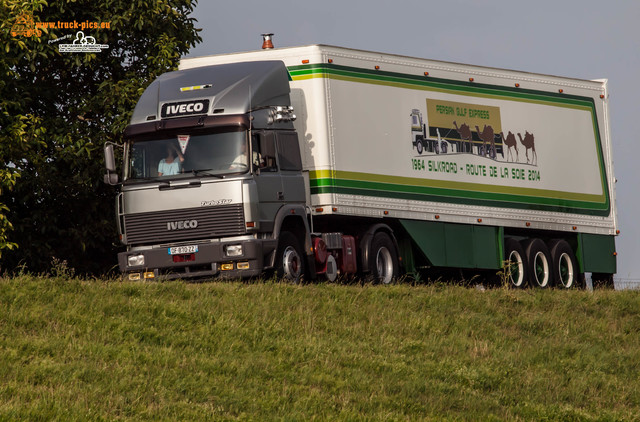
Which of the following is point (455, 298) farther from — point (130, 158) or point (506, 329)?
point (130, 158)

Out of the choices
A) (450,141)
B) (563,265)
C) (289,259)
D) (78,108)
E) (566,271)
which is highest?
(78,108)

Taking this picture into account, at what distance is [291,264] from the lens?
20.9 metres

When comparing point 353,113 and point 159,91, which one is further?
point 353,113

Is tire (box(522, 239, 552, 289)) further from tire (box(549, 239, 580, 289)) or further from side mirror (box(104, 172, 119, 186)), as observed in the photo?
side mirror (box(104, 172, 119, 186))

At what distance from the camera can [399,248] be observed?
24.6 metres

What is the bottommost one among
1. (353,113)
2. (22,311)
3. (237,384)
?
(237,384)

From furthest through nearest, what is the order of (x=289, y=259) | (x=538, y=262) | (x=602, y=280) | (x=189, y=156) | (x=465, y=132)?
(x=602, y=280) → (x=538, y=262) → (x=465, y=132) → (x=289, y=259) → (x=189, y=156)

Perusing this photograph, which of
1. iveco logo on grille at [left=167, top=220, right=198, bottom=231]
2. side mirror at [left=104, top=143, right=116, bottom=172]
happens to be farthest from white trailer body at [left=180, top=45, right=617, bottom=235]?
side mirror at [left=104, top=143, right=116, bottom=172]

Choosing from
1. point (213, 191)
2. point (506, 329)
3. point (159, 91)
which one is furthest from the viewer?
point (159, 91)

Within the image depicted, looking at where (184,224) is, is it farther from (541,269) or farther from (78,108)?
(541,269)

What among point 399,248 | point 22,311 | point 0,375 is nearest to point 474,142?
point 399,248

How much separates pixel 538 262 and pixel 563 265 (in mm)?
903

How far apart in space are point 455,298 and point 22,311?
24.7 feet

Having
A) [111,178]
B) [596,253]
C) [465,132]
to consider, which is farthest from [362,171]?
[596,253]
